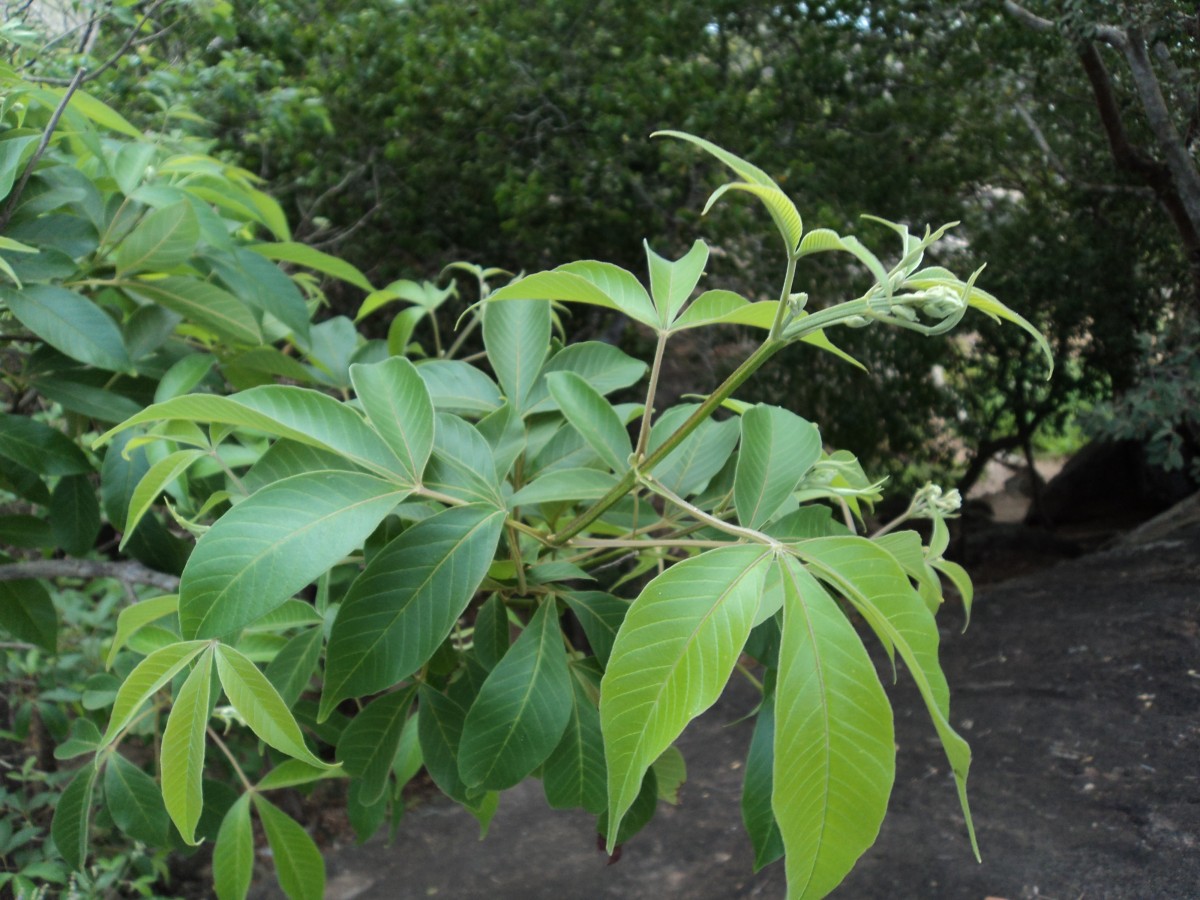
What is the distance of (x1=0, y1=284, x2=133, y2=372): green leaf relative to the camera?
109 centimetres

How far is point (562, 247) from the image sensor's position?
14.3ft

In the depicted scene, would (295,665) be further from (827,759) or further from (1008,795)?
(1008,795)

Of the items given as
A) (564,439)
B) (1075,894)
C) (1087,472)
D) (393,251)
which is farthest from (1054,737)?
(1087,472)

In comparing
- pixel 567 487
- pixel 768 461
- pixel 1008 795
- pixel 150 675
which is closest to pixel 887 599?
pixel 768 461

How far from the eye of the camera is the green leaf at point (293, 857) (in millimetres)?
1191

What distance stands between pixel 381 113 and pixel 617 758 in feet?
13.8

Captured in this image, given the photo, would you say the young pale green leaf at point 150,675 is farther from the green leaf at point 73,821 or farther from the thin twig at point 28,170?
the thin twig at point 28,170

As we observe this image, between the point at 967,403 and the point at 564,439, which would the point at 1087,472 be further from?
the point at 564,439

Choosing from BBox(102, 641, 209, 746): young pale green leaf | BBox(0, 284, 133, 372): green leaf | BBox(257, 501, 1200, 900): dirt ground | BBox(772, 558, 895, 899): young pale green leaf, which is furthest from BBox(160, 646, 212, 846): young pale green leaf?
BBox(257, 501, 1200, 900): dirt ground

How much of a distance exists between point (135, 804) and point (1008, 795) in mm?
1859

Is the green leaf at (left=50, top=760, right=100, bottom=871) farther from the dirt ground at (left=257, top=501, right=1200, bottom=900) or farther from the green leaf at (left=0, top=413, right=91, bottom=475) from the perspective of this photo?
the dirt ground at (left=257, top=501, right=1200, bottom=900)

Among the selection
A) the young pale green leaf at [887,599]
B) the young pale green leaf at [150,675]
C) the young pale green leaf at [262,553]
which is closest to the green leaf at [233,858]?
the young pale green leaf at [150,675]

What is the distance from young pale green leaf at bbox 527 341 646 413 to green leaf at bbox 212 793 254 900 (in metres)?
0.67

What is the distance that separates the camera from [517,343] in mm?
1033
